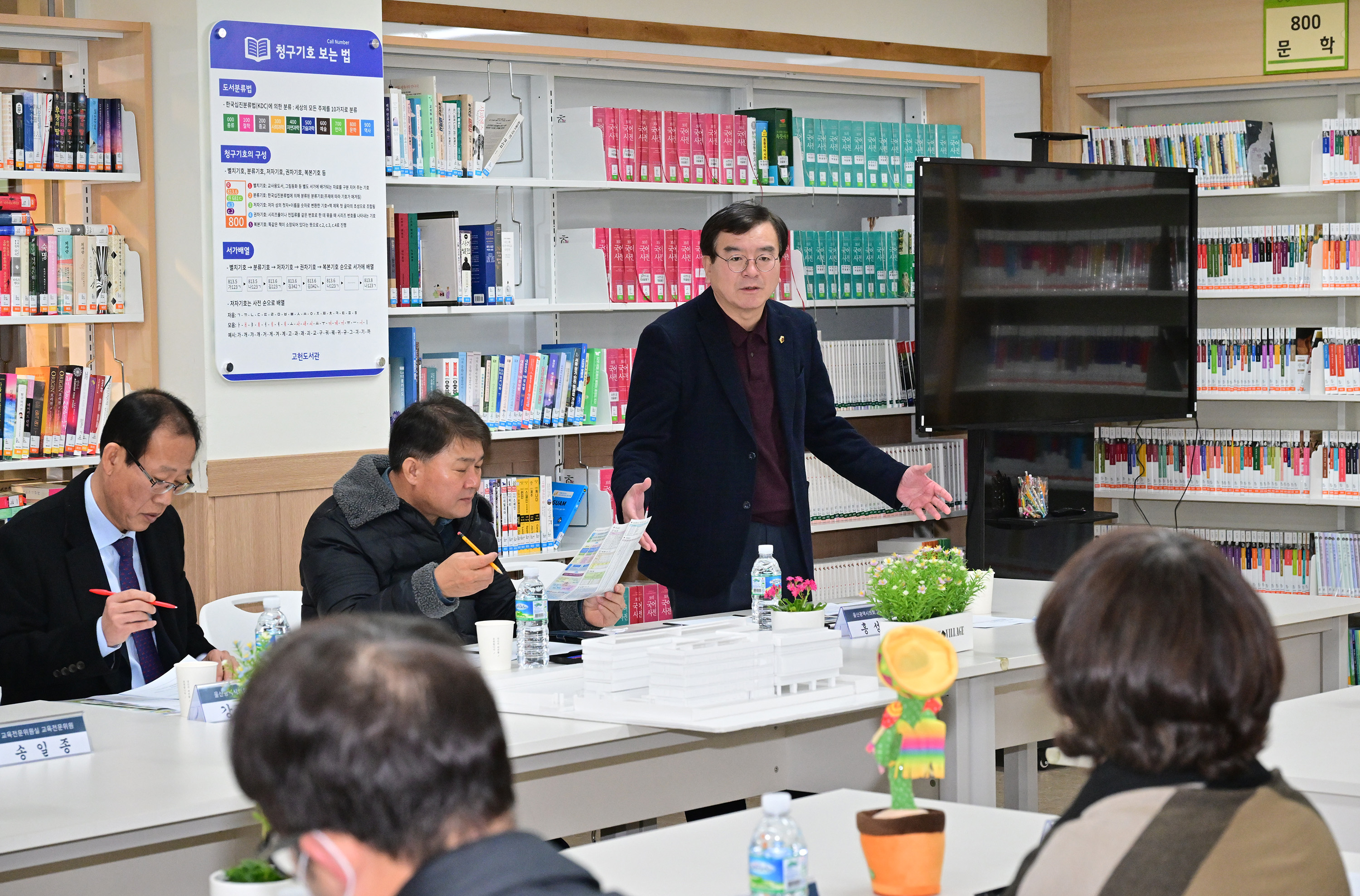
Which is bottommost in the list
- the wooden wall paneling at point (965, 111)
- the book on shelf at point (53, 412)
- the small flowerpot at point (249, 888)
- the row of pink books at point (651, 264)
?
the small flowerpot at point (249, 888)

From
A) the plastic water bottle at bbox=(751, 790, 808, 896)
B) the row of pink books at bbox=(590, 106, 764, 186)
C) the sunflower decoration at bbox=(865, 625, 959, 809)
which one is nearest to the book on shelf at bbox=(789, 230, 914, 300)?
the row of pink books at bbox=(590, 106, 764, 186)

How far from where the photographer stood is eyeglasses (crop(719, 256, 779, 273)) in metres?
3.88

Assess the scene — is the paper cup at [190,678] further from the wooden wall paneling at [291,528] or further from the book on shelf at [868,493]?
the book on shelf at [868,493]

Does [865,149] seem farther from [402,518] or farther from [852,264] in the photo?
[402,518]

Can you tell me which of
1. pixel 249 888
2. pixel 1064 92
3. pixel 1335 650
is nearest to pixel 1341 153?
pixel 1064 92

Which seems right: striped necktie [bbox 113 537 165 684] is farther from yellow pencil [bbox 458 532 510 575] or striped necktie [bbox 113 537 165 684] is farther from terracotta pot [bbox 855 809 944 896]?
terracotta pot [bbox 855 809 944 896]

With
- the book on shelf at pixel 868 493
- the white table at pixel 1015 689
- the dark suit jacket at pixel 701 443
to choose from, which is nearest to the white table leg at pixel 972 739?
the white table at pixel 1015 689

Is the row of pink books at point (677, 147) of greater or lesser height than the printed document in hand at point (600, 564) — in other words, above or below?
above

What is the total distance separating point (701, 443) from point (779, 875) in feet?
7.70

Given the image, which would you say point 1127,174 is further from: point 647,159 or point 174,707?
point 174,707

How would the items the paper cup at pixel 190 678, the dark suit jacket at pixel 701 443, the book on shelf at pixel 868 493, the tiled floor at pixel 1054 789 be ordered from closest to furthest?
the paper cup at pixel 190 678 → the dark suit jacket at pixel 701 443 → the tiled floor at pixel 1054 789 → the book on shelf at pixel 868 493

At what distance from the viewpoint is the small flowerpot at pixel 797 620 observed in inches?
124

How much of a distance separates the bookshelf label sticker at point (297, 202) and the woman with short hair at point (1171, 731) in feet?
11.4

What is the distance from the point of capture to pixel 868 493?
550 cm
